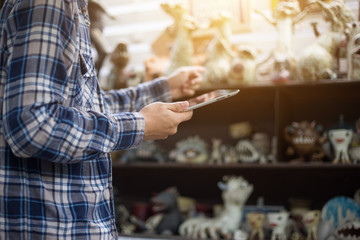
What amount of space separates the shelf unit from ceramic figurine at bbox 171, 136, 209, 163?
0.25 feet

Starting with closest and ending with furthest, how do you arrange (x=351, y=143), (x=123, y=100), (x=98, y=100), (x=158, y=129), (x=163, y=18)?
(x=158, y=129), (x=98, y=100), (x=123, y=100), (x=351, y=143), (x=163, y=18)

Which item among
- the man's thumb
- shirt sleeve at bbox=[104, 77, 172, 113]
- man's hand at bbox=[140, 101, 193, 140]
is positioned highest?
shirt sleeve at bbox=[104, 77, 172, 113]

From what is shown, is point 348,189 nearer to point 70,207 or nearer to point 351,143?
point 351,143

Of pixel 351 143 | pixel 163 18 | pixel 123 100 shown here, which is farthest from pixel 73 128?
pixel 163 18

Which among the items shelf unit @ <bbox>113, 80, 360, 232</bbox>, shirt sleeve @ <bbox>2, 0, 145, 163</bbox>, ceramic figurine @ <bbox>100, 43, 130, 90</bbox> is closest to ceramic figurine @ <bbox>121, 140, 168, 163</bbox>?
shelf unit @ <bbox>113, 80, 360, 232</bbox>

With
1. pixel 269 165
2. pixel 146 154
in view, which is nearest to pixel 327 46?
pixel 269 165

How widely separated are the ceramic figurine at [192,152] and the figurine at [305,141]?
49 centimetres

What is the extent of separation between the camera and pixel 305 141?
210cm

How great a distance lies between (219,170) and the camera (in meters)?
2.54

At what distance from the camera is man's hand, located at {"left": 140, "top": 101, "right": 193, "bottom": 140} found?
37.4 inches

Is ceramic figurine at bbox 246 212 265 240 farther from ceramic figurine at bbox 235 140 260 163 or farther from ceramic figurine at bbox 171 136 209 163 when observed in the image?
ceramic figurine at bbox 171 136 209 163

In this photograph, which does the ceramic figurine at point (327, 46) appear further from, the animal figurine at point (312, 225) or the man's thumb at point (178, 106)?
the man's thumb at point (178, 106)

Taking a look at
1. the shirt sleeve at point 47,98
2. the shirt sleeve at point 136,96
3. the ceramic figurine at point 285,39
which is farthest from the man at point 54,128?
the ceramic figurine at point 285,39

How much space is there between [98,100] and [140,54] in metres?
2.08
